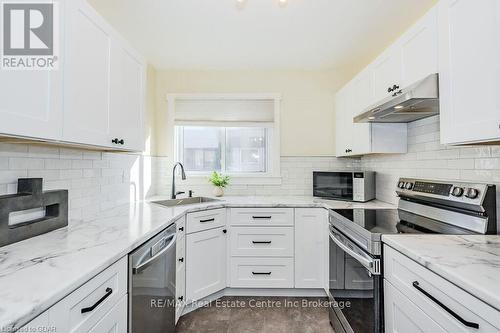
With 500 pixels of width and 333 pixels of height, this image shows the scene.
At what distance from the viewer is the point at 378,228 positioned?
1.49 metres

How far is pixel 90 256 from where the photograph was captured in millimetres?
999

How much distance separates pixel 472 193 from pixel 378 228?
1.65ft

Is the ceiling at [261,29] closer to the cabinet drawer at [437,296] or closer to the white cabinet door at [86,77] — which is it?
the white cabinet door at [86,77]

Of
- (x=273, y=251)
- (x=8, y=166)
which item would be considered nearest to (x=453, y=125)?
(x=273, y=251)

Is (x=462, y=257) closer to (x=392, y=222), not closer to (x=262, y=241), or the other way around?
(x=392, y=222)

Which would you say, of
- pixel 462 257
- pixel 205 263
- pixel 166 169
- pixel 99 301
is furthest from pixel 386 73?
pixel 166 169

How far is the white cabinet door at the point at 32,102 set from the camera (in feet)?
2.97

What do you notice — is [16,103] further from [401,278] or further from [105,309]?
[401,278]

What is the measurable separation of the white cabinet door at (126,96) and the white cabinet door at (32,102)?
47 cm

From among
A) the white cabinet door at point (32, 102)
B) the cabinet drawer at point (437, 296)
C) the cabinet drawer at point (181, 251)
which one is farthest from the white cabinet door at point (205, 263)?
the cabinet drawer at point (437, 296)

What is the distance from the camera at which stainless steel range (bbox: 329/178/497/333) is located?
4.39ft

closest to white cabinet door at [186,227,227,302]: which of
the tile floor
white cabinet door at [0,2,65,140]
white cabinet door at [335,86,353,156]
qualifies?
the tile floor

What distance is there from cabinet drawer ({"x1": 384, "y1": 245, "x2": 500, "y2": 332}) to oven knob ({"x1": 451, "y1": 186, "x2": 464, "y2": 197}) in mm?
556

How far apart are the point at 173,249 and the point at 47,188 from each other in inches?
32.7
